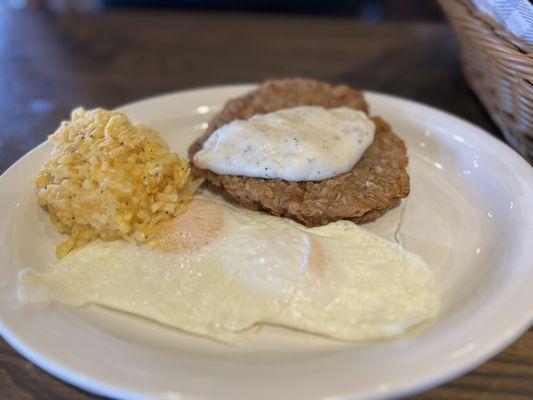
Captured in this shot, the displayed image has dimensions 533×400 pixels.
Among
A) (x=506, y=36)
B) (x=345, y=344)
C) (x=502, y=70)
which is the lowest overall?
(x=345, y=344)

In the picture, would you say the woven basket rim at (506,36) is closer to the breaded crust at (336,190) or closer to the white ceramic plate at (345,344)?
the white ceramic plate at (345,344)

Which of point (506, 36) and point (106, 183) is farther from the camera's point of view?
point (506, 36)

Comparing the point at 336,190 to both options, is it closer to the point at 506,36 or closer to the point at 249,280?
the point at 249,280

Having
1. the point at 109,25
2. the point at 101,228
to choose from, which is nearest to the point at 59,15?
the point at 109,25

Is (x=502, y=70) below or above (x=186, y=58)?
above

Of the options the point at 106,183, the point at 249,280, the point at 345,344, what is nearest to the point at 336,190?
the point at 249,280

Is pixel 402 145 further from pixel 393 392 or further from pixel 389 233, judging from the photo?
pixel 393 392
